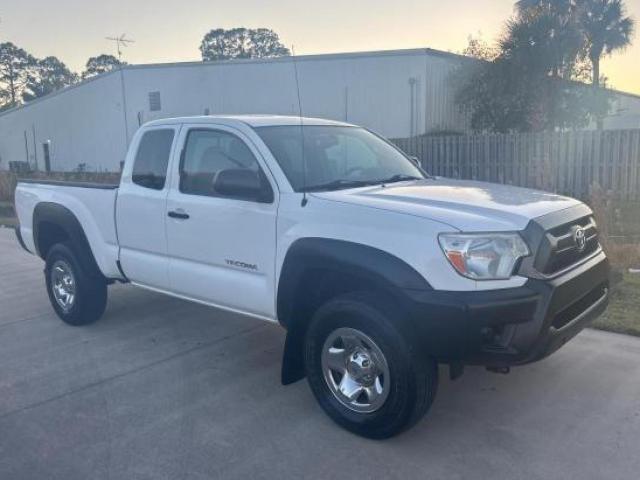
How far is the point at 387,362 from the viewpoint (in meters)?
3.70

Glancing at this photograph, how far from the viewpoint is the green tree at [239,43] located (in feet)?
255

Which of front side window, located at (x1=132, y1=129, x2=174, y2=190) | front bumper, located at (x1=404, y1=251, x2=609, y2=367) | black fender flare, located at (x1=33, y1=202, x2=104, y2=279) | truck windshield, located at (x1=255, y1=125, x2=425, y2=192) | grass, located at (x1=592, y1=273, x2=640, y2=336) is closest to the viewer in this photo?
front bumper, located at (x1=404, y1=251, x2=609, y2=367)

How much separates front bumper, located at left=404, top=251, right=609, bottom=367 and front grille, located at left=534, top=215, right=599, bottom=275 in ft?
0.36

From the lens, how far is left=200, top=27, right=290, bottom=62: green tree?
255 feet

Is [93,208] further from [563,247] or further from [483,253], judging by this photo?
[563,247]

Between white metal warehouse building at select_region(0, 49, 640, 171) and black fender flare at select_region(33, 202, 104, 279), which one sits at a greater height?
white metal warehouse building at select_region(0, 49, 640, 171)

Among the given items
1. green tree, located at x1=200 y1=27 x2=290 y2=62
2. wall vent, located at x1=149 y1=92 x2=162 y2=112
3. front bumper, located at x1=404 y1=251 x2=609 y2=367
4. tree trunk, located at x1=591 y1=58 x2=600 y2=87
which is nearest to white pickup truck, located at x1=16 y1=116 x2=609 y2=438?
front bumper, located at x1=404 y1=251 x2=609 y2=367

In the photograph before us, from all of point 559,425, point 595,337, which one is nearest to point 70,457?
point 559,425

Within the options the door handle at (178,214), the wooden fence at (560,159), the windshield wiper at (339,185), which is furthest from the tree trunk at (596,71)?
the door handle at (178,214)

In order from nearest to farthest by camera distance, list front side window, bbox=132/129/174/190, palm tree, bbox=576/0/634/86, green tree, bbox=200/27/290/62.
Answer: front side window, bbox=132/129/174/190
palm tree, bbox=576/0/634/86
green tree, bbox=200/27/290/62

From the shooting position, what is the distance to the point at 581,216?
416 centimetres

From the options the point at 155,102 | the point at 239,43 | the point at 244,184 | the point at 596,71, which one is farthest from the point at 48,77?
the point at 244,184

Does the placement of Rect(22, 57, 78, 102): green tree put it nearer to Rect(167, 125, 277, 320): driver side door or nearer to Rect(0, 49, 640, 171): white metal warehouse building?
Rect(0, 49, 640, 171): white metal warehouse building

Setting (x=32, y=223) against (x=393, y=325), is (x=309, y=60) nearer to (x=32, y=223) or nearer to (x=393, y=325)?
(x=32, y=223)
